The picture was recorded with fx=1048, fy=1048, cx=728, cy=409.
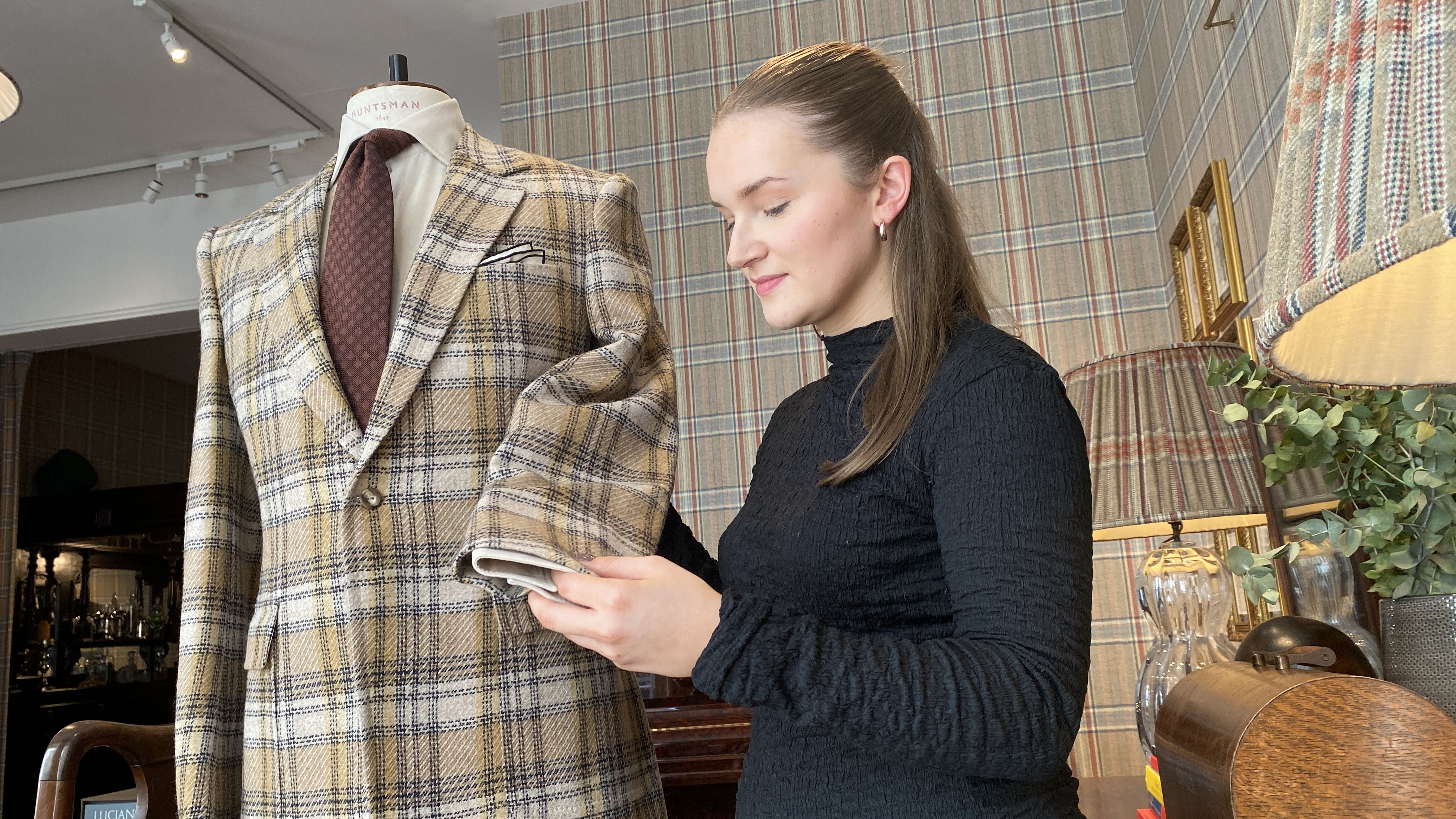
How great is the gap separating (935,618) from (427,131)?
0.88 m

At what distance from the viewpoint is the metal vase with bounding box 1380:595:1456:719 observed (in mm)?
907

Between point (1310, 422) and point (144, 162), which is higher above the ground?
point (144, 162)

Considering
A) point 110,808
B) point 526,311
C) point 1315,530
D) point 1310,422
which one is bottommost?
point 110,808

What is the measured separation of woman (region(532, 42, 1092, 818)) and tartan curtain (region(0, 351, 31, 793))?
5.85m

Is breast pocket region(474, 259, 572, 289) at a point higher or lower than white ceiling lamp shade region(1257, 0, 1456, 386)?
higher

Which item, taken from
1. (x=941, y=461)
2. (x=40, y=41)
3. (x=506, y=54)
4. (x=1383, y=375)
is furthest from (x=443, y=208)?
(x=40, y=41)

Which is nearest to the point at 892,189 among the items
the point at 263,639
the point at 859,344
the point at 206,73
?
the point at 859,344

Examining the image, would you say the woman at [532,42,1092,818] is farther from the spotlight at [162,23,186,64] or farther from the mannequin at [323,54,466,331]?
the spotlight at [162,23,186,64]

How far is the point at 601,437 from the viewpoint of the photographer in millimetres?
1070

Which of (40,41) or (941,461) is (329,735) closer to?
(941,461)

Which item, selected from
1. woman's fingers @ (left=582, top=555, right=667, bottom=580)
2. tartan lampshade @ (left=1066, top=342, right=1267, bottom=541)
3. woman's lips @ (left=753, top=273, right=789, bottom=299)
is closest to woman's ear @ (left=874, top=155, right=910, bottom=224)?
woman's lips @ (left=753, top=273, right=789, bottom=299)

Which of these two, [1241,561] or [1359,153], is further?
[1241,561]

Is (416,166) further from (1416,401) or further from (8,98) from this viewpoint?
(8,98)

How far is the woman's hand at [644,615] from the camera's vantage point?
0.75 m
